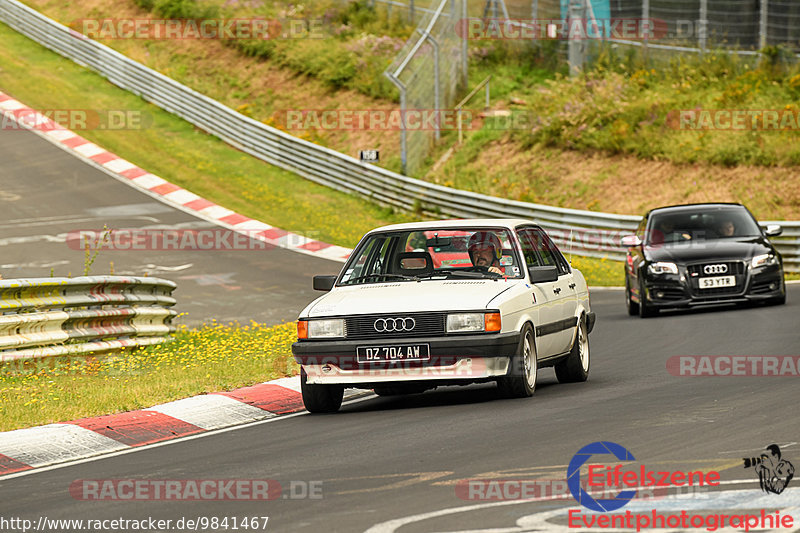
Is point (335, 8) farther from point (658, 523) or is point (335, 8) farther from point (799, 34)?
point (658, 523)

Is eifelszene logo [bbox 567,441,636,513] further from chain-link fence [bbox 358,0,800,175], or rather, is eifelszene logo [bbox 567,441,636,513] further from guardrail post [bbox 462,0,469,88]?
guardrail post [bbox 462,0,469,88]

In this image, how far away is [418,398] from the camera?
1100 cm

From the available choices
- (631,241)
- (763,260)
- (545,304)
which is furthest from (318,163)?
(545,304)

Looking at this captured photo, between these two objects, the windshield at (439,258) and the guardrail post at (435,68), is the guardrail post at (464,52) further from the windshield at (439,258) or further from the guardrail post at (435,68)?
the windshield at (439,258)

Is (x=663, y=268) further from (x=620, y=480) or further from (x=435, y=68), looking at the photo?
(x=435, y=68)

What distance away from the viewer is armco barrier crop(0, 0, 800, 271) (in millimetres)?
26844

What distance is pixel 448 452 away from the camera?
783 cm

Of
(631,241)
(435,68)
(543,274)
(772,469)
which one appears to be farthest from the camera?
(435,68)

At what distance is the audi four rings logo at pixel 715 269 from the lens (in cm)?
1703

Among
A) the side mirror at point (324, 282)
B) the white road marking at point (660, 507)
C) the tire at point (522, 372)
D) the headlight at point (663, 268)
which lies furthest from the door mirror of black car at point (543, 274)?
the headlight at point (663, 268)

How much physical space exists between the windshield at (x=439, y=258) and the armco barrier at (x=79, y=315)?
11.6 feet

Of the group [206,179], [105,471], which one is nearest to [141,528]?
[105,471]

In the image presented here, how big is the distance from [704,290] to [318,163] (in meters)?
18.1

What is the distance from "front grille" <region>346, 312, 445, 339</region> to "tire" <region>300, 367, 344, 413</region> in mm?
506
